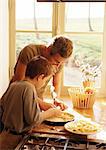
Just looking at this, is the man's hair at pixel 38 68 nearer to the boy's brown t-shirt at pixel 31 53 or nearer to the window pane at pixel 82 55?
the boy's brown t-shirt at pixel 31 53

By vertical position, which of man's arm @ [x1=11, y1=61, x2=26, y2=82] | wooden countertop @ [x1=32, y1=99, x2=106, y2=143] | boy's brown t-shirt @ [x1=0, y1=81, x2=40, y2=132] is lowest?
wooden countertop @ [x1=32, y1=99, x2=106, y2=143]

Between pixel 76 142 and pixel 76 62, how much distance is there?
166 cm

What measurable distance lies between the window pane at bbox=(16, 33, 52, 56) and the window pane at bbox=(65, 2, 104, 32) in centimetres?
24

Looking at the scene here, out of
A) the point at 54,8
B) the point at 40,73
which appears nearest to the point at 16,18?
the point at 54,8

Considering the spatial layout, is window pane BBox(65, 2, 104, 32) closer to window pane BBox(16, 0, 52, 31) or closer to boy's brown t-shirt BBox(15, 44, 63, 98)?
window pane BBox(16, 0, 52, 31)

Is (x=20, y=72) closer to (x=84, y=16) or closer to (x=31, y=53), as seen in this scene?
(x=31, y=53)

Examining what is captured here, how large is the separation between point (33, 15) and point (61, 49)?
4.41 ft

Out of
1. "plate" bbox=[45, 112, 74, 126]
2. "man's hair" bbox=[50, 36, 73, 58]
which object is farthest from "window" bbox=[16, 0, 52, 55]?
"plate" bbox=[45, 112, 74, 126]

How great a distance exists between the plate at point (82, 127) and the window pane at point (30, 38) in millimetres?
1569

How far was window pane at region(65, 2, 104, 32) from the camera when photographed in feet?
10.1

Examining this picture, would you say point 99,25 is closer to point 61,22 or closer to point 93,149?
point 61,22

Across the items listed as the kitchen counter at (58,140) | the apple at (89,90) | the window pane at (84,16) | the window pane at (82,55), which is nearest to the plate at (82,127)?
the kitchen counter at (58,140)

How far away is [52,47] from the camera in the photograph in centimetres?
200

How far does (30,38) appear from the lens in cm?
321
